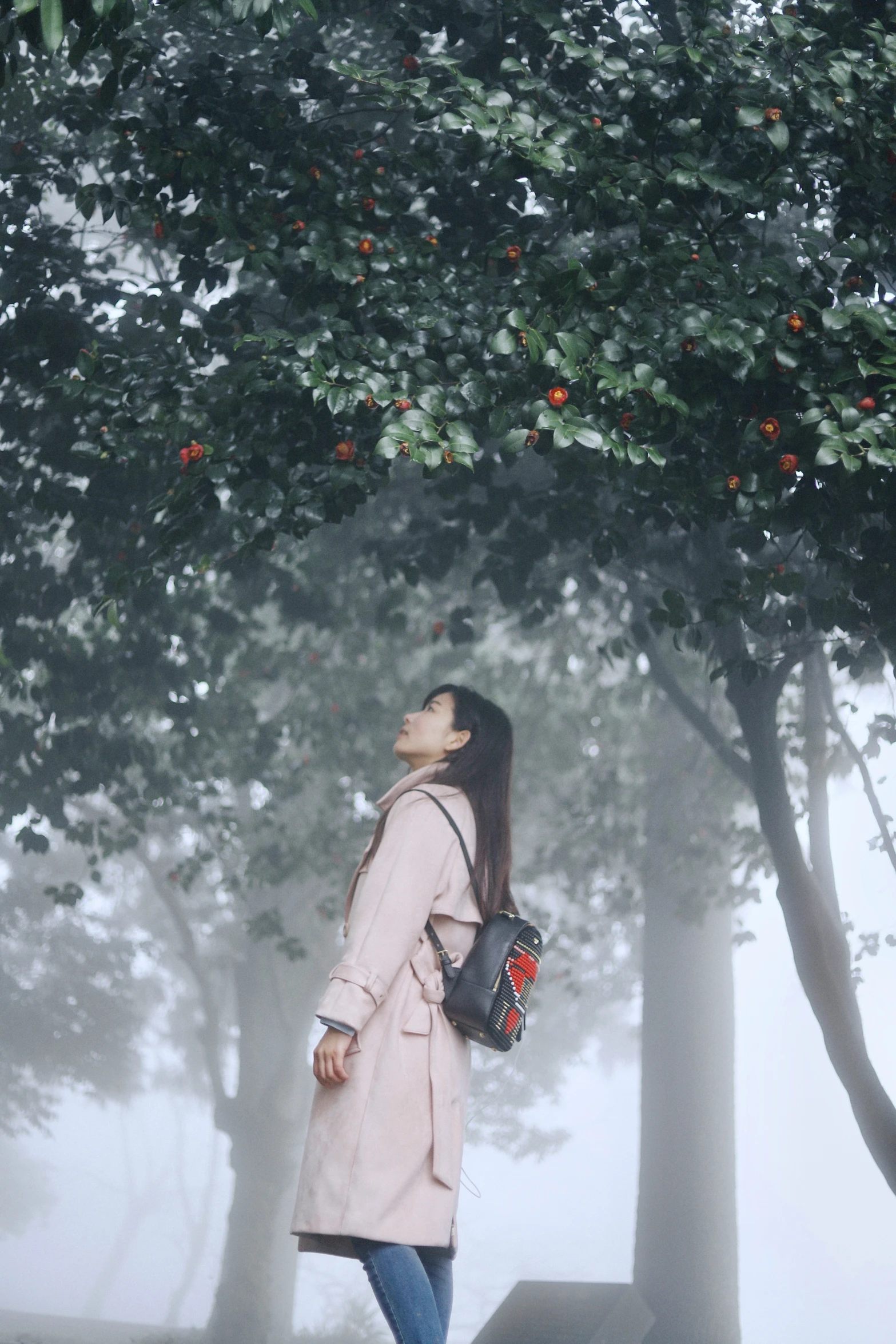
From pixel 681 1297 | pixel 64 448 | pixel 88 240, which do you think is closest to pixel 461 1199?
pixel 681 1297

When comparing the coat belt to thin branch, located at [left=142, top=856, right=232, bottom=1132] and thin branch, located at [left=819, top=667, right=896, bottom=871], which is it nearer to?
thin branch, located at [left=819, top=667, right=896, bottom=871]

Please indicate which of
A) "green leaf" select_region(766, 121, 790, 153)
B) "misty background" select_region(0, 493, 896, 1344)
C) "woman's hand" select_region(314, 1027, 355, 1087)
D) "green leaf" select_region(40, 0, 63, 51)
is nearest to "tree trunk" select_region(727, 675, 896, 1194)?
"misty background" select_region(0, 493, 896, 1344)

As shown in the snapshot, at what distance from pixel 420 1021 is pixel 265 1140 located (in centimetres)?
619

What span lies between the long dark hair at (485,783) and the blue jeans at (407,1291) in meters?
0.69

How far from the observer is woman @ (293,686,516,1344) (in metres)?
2.28

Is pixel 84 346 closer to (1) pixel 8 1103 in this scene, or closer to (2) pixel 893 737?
(2) pixel 893 737

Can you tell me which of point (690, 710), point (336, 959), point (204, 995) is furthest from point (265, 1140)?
point (690, 710)

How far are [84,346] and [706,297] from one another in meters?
2.57

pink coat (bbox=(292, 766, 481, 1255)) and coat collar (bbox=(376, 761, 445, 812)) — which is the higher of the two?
coat collar (bbox=(376, 761, 445, 812))

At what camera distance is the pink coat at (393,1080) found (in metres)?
2.29

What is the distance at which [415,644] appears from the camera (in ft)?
24.4

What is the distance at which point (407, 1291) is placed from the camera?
2.24m

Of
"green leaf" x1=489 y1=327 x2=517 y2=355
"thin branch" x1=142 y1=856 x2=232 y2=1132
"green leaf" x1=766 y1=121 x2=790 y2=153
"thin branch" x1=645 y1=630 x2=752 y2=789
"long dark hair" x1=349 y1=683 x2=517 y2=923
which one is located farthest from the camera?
"thin branch" x1=142 y1=856 x2=232 y2=1132

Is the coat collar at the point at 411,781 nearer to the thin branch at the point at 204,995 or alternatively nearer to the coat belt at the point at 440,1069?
the coat belt at the point at 440,1069
